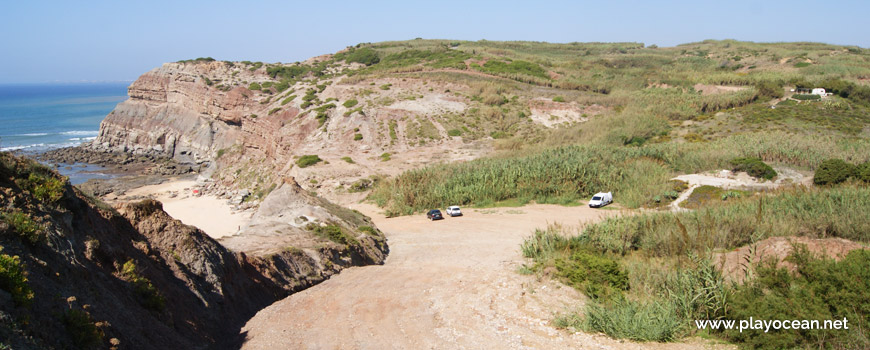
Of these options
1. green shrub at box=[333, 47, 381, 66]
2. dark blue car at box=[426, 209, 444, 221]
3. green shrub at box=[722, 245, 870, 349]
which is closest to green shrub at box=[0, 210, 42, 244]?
green shrub at box=[722, 245, 870, 349]

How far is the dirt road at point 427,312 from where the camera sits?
9422 millimetres

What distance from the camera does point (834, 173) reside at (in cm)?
2486

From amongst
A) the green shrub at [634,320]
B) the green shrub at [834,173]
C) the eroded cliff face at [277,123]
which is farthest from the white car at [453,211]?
the green shrub at [834,173]

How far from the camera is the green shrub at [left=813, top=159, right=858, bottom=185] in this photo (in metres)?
24.5

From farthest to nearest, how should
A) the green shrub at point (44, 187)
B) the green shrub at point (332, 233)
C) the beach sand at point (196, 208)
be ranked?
the beach sand at point (196, 208) < the green shrub at point (332, 233) < the green shrub at point (44, 187)

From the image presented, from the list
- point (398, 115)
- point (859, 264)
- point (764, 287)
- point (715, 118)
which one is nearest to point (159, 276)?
point (764, 287)

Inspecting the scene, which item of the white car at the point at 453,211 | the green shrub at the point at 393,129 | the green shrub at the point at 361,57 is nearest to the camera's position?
the white car at the point at 453,211

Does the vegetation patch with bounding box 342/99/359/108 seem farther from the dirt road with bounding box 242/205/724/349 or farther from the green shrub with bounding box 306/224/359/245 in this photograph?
the dirt road with bounding box 242/205/724/349

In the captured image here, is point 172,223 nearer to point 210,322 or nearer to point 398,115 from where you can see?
point 210,322

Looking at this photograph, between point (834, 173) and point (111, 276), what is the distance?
29974 millimetres

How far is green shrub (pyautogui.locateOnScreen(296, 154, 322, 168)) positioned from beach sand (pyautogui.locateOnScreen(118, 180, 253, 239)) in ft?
17.7

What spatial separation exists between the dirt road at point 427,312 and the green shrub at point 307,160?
24236 millimetres

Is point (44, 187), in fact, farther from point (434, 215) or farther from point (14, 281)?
point (434, 215)

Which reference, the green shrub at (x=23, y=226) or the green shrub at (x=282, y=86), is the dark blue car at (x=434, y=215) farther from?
the green shrub at (x=282, y=86)
